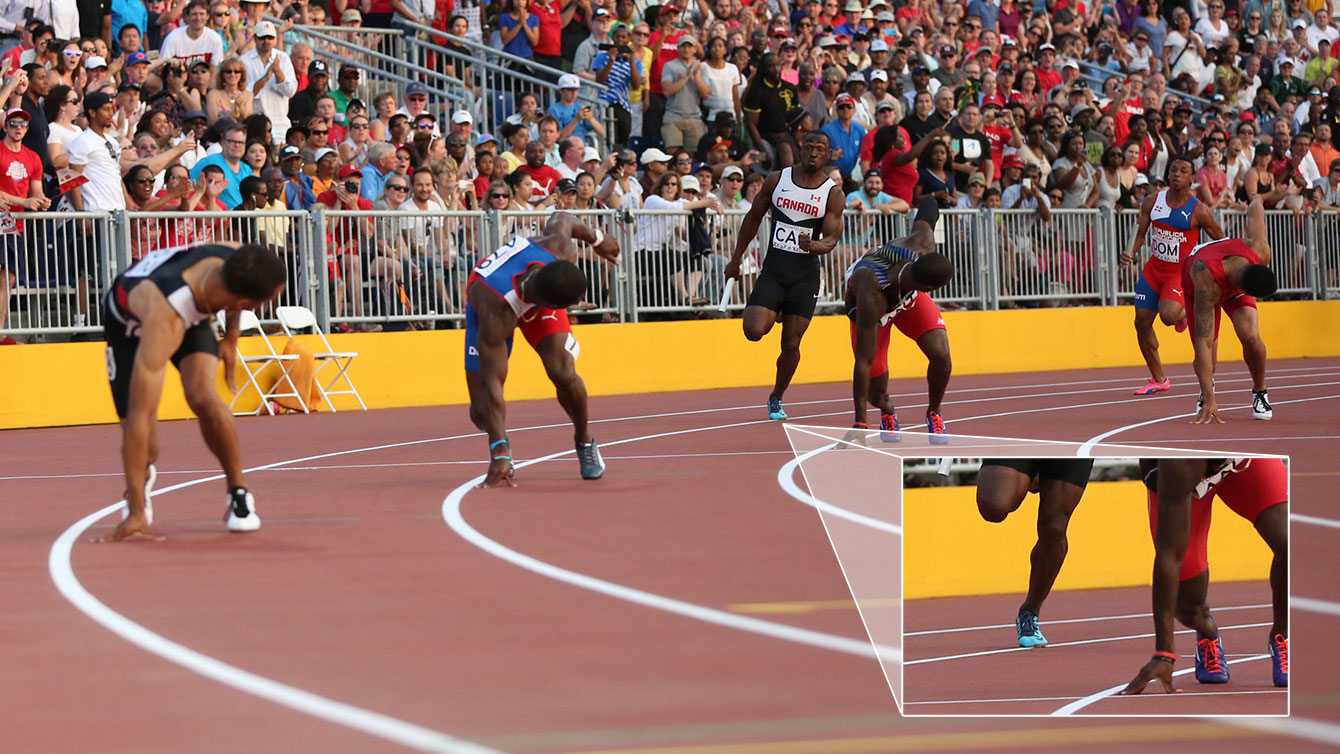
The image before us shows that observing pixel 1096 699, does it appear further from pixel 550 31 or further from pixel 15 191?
pixel 550 31

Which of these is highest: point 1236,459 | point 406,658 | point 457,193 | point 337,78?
point 337,78

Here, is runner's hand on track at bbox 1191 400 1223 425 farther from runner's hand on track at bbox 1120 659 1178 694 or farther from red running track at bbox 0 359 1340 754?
runner's hand on track at bbox 1120 659 1178 694

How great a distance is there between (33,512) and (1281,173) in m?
21.2

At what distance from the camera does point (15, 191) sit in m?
17.0

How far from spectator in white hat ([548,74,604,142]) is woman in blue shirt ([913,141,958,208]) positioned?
418cm

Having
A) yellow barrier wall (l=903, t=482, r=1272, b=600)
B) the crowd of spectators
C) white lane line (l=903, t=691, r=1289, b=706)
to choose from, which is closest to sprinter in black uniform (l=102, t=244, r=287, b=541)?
yellow barrier wall (l=903, t=482, r=1272, b=600)

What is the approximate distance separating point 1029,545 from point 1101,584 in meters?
0.31

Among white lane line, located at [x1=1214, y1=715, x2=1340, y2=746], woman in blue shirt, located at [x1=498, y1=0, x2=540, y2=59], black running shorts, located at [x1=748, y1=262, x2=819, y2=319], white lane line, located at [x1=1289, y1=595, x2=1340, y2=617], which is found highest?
woman in blue shirt, located at [x1=498, y1=0, x2=540, y2=59]

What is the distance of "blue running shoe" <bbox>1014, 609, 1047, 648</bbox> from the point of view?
5.23m

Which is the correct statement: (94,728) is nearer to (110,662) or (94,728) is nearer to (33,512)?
(110,662)

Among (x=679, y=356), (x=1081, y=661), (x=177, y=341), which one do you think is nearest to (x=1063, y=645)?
(x=1081, y=661)

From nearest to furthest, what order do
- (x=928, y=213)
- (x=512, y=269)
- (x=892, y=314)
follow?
(x=512, y=269)
(x=928, y=213)
(x=892, y=314)

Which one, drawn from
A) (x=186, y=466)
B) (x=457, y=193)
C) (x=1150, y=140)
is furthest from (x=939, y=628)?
(x=1150, y=140)

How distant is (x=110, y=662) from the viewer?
6.41 meters
